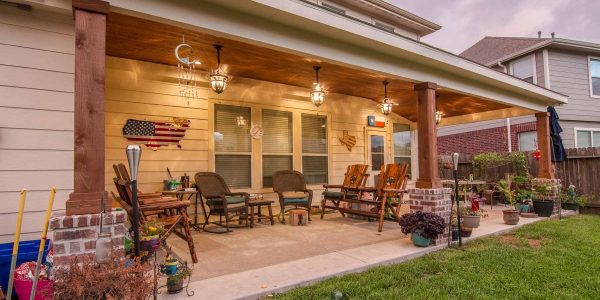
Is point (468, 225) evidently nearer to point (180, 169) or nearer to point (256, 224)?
point (256, 224)

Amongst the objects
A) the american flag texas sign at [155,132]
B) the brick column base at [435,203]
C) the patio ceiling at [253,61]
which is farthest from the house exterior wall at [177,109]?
the brick column base at [435,203]

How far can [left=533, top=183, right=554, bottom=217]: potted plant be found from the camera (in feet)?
22.3

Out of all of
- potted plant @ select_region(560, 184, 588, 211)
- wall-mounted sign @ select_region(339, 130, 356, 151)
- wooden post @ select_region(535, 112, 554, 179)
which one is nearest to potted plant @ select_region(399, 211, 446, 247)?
wall-mounted sign @ select_region(339, 130, 356, 151)

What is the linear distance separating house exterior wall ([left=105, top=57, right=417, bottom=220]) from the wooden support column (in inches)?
109

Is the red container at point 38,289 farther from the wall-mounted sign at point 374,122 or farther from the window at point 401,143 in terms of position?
the window at point 401,143

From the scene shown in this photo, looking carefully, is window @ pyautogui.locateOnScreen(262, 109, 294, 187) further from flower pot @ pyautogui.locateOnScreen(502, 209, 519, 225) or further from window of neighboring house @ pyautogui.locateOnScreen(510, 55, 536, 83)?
window of neighboring house @ pyautogui.locateOnScreen(510, 55, 536, 83)

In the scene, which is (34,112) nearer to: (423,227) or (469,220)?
(423,227)

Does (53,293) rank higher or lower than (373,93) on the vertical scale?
lower

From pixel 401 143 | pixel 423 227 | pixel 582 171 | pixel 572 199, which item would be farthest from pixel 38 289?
pixel 582 171

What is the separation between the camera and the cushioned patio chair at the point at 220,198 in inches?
205

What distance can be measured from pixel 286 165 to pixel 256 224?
1627 millimetres

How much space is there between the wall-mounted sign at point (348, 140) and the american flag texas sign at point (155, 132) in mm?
3645

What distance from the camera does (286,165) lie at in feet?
23.0

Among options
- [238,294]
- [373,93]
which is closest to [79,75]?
[238,294]
